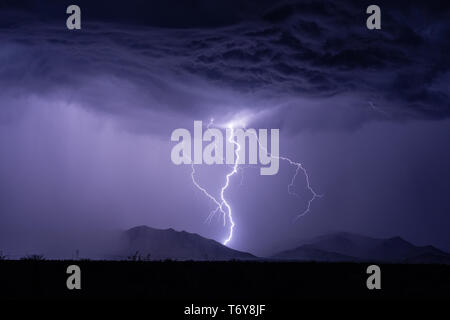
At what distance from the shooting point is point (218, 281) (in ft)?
26.6

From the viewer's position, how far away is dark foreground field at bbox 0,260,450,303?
23.3 ft

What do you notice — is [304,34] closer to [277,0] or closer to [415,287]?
[277,0]

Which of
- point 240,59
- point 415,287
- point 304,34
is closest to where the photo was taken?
point 415,287

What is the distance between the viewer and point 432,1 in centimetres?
1258

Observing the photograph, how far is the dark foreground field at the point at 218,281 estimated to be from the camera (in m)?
7.11

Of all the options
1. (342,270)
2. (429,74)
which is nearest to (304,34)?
(429,74)
